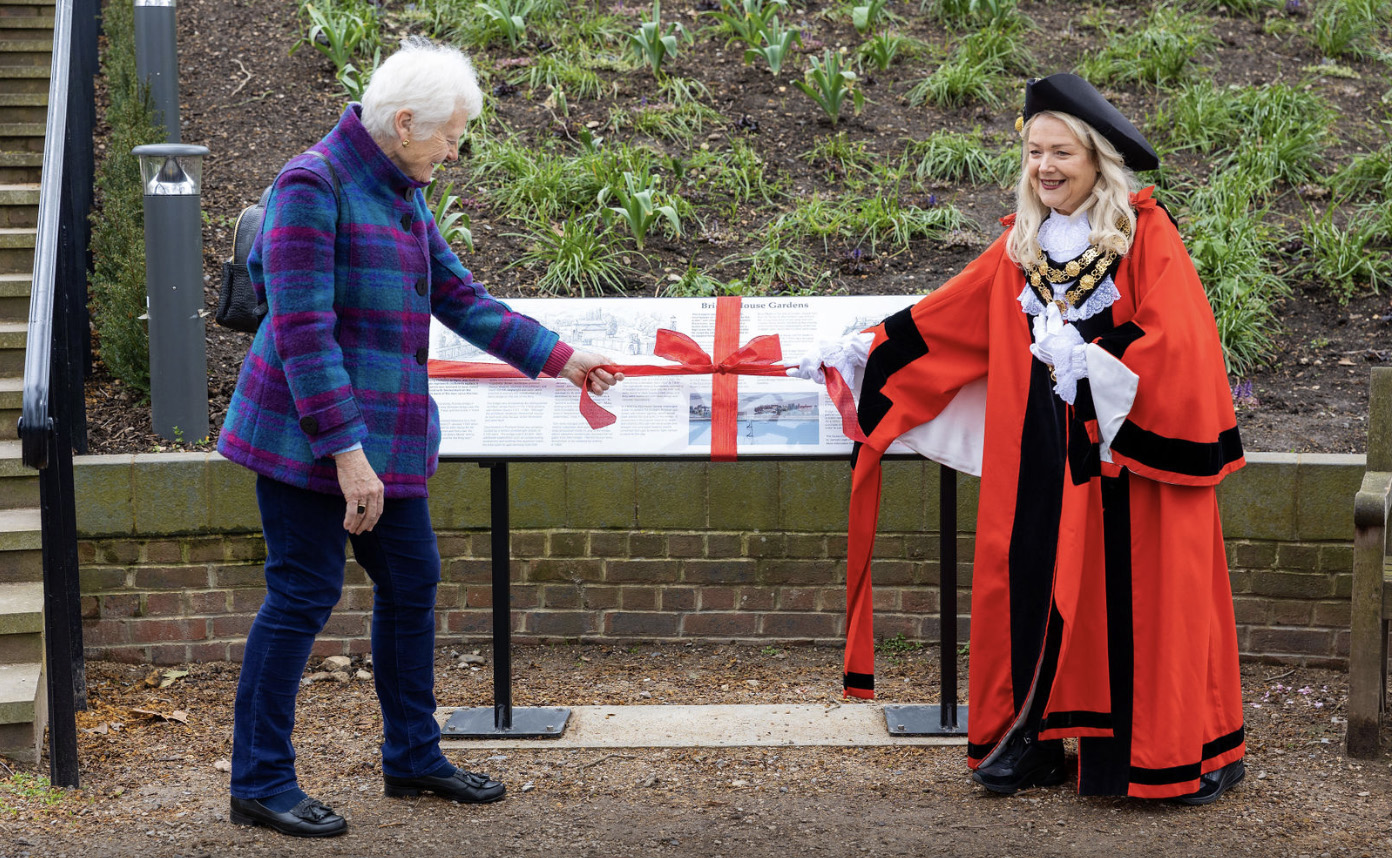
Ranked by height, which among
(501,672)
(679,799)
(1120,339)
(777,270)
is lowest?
(679,799)

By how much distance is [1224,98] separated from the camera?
656 centimetres

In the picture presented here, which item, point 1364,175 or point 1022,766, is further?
point 1364,175

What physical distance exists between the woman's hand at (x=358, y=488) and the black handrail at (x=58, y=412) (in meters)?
0.91

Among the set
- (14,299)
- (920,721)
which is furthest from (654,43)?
(920,721)

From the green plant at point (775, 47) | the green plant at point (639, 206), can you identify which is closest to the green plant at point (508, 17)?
the green plant at point (775, 47)

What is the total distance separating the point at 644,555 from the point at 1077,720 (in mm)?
1785

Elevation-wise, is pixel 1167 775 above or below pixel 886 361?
below

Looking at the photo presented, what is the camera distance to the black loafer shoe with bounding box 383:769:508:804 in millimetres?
3441

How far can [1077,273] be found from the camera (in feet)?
10.8

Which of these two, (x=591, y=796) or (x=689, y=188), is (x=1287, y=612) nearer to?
(x=591, y=796)

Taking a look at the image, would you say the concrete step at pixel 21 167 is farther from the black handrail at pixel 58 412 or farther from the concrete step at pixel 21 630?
the concrete step at pixel 21 630

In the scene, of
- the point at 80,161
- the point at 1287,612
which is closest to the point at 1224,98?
the point at 1287,612

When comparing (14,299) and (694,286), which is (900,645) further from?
(14,299)

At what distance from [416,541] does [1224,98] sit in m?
5.12
